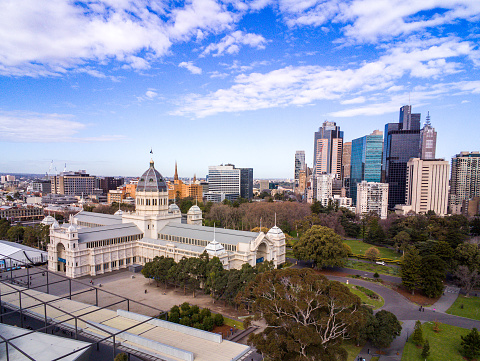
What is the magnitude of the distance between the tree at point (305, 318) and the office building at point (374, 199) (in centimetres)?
11728

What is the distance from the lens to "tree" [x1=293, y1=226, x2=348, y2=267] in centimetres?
6075

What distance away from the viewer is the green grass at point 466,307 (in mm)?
44312

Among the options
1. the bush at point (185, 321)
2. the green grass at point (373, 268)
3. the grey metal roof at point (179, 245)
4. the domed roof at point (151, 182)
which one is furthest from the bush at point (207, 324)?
the green grass at point (373, 268)

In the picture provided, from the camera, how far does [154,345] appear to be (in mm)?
23969

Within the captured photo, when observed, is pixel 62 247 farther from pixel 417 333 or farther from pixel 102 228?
pixel 417 333

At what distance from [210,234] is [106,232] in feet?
72.9

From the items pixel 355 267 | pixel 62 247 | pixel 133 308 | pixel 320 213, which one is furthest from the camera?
pixel 320 213

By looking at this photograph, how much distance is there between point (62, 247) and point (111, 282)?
14.4 metres

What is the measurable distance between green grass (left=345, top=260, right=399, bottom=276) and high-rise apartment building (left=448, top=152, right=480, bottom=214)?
112 metres

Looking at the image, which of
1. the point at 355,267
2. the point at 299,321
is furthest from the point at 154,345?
the point at 355,267

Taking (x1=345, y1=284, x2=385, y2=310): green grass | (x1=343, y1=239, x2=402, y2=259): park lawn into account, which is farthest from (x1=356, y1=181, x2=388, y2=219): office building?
(x1=345, y1=284, x2=385, y2=310): green grass

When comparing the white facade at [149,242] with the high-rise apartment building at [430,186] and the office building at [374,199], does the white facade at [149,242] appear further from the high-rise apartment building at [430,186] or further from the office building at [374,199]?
the high-rise apartment building at [430,186]

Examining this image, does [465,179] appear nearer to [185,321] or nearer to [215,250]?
[215,250]

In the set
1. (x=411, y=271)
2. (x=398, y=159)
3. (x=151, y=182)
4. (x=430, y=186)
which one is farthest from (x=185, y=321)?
(x=398, y=159)
